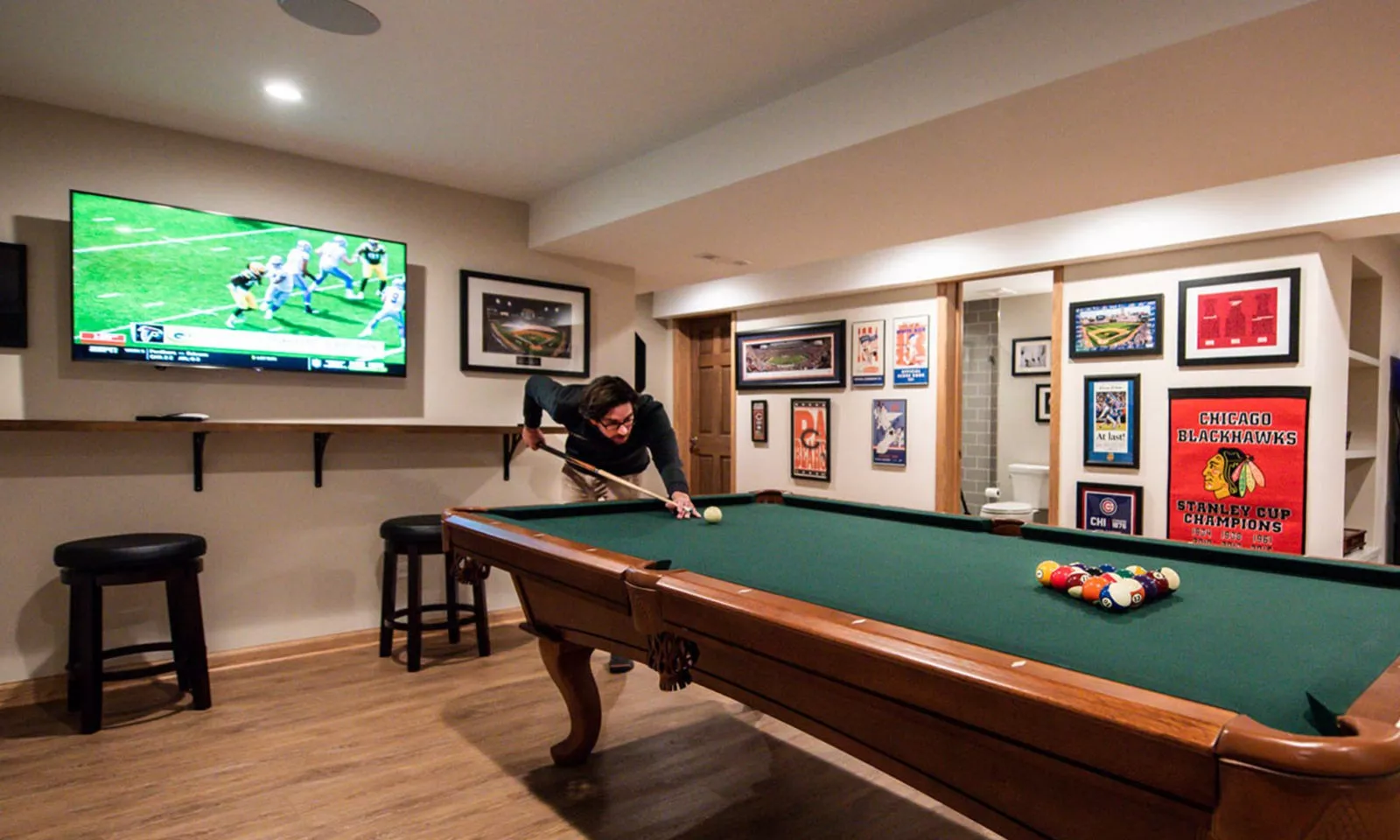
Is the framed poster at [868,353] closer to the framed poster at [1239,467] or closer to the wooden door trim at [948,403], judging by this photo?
the wooden door trim at [948,403]

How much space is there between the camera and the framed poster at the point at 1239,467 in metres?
3.35

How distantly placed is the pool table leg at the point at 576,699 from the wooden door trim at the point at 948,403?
10.0 feet

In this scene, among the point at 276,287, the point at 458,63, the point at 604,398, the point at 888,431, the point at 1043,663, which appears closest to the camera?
the point at 1043,663

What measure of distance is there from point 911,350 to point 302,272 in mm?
3660

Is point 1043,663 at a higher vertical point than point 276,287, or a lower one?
lower

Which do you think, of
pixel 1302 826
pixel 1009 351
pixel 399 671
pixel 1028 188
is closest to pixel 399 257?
pixel 399 671

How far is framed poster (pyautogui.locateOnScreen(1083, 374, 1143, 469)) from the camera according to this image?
382 centimetres

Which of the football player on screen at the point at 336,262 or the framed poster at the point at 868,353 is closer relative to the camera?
the football player on screen at the point at 336,262

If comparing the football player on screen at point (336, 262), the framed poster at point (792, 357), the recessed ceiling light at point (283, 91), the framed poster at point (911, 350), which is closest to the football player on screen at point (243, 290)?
the football player on screen at point (336, 262)

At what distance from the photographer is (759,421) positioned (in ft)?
19.5

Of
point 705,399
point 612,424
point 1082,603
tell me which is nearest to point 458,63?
point 612,424

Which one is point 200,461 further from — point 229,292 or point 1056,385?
point 1056,385

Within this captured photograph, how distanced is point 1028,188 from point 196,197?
11.8 ft

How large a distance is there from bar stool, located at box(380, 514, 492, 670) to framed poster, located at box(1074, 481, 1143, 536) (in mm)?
3177
